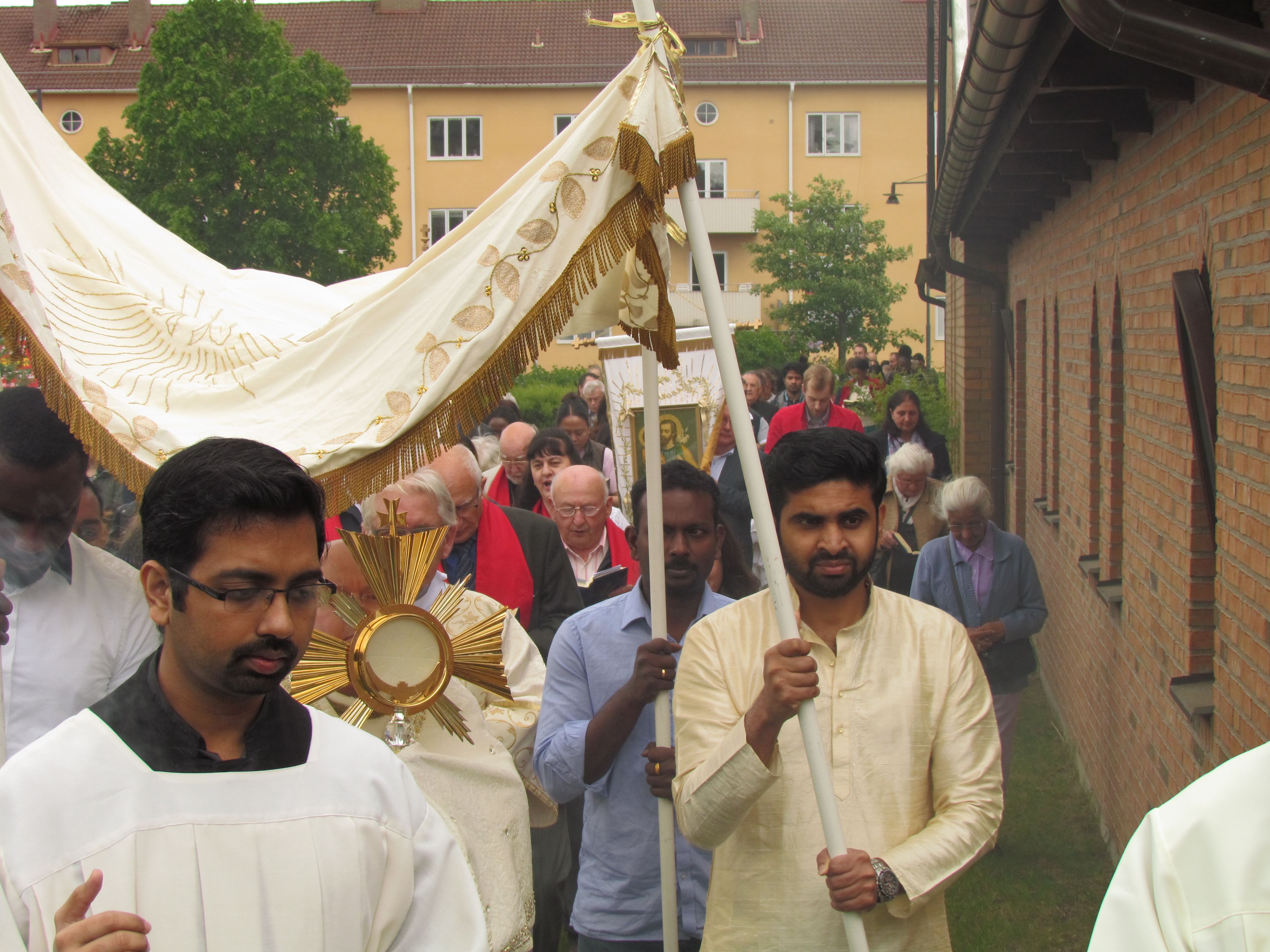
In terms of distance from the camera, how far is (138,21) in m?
45.9

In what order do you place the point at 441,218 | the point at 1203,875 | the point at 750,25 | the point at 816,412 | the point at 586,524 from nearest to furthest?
the point at 1203,875 → the point at 586,524 → the point at 816,412 → the point at 441,218 → the point at 750,25

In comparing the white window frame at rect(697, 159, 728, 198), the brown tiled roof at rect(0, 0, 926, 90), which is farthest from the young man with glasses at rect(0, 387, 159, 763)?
the white window frame at rect(697, 159, 728, 198)

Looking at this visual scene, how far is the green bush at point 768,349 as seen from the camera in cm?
3066

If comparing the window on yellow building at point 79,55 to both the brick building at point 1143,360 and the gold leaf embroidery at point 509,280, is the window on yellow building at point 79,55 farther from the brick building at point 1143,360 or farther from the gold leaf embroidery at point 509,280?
the gold leaf embroidery at point 509,280

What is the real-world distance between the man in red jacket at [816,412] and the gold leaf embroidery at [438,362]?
6.55 metres

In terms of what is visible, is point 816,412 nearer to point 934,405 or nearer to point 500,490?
point 500,490

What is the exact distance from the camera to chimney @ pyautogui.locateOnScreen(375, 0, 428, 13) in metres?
45.8

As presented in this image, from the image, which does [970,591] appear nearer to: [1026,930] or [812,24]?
[1026,930]

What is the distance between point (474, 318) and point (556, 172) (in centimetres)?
39

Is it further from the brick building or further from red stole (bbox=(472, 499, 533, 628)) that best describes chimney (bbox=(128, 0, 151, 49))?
red stole (bbox=(472, 499, 533, 628))

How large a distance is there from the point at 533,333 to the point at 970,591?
3.57 meters

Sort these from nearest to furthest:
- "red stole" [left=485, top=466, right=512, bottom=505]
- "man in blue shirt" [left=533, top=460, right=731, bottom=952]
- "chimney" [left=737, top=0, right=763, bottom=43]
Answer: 1. "man in blue shirt" [left=533, top=460, right=731, bottom=952]
2. "red stole" [left=485, top=466, right=512, bottom=505]
3. "chimney" [left=737, top=0, right=763, bottom=43]

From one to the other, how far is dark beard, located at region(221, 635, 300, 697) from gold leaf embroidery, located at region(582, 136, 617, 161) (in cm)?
157

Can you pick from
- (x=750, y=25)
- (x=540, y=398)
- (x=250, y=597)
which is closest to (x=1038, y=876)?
(x=250, y=597)
